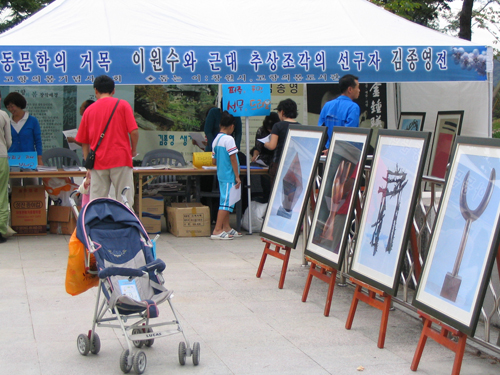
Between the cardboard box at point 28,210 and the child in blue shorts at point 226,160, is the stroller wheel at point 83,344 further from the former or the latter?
the cardboard box at point 28,210

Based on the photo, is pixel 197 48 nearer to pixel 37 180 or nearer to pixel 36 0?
pixel 37 180

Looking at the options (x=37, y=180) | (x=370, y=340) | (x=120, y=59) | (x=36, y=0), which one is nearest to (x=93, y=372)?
(x=370, y=340)

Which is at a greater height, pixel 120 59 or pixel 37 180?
pixel 120 59

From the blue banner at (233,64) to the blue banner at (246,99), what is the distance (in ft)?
3.08

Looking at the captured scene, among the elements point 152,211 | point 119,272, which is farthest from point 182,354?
point 152,211

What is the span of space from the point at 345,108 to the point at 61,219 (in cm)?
437

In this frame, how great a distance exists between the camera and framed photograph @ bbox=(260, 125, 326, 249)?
19.5ft

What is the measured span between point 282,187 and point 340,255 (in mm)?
Answer: 1354

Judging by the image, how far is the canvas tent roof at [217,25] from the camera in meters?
8.12

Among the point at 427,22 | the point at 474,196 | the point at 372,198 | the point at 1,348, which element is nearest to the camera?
the point at 474,196

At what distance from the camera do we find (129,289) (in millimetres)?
4090

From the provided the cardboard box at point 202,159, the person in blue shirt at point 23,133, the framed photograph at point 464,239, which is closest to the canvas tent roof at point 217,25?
the person in blue shirt at point 23,133

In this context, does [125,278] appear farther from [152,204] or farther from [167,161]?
[167,161]

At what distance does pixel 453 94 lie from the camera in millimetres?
11562
